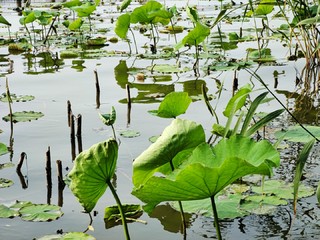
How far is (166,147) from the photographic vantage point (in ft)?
4.96

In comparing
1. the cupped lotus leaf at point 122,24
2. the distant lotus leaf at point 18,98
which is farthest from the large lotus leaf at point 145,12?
the distant lotus leaf at point 18,98

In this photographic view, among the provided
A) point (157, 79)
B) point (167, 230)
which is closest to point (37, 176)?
point (167, 230)

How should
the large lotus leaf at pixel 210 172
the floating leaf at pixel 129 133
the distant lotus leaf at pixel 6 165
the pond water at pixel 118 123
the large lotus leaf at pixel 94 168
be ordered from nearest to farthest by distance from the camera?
the large lotus leaf at pixel 210 172 → the large lotus leaf at pixel 94 168 → the pond water at pixel 118 123 → the distant lotus leaf at pixel 6 165 → the floating leaf at pixel 129 133

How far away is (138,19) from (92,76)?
0.79m

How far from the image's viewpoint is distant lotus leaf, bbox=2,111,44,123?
10.00 feet

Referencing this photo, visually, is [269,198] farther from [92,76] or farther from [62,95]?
[92,76]

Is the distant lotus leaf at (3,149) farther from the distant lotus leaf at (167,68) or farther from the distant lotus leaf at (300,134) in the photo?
the distant lotus leaf at (167,68)

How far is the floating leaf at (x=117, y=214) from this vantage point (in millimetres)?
1912

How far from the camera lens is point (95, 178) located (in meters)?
1.44

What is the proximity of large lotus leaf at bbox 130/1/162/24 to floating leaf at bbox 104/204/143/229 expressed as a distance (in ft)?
8.94

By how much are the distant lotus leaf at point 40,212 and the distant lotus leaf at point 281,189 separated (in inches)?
25.3

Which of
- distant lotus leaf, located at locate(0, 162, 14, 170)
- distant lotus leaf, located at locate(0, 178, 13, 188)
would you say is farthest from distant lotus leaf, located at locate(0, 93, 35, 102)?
distant lotus leaf, located at locate(0, 178, 13, 188)

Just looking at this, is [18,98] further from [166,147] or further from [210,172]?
[210,172]

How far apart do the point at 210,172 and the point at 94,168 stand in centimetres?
32
